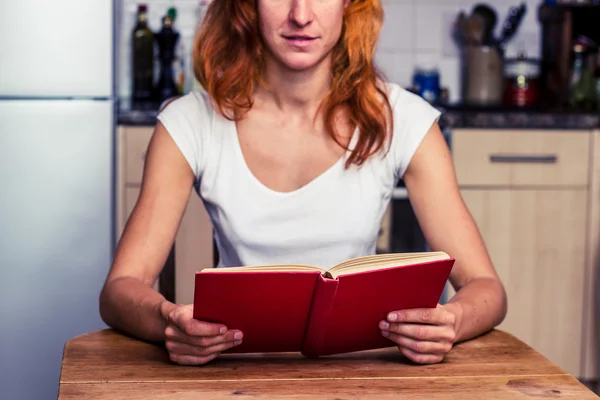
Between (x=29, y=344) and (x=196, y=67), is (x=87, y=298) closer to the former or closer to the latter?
(x=29, y=344)

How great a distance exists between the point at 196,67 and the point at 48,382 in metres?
1.35

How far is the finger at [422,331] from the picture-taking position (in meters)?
1.03

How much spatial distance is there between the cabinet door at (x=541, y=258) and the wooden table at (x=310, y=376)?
1.61m

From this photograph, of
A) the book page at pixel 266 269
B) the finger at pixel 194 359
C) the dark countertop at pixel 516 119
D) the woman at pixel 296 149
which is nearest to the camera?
the book page at pixel 266 269

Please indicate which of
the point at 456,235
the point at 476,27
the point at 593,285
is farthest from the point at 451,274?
the point at 476,27

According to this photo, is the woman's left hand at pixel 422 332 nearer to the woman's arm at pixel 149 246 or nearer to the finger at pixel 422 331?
the finger at pixel 422 331

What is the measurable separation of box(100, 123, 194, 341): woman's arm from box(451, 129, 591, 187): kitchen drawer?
1385mm

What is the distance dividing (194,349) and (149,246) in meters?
0.34

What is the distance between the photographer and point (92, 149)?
251 cm

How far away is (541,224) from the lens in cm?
270

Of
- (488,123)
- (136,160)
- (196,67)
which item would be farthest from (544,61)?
(196,67)

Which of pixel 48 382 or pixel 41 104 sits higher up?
pixel 41 104

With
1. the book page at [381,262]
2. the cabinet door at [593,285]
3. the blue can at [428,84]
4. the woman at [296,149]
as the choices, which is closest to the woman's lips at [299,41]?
the woman at [296,149]

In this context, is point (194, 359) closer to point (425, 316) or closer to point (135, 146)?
point (425, 316)
